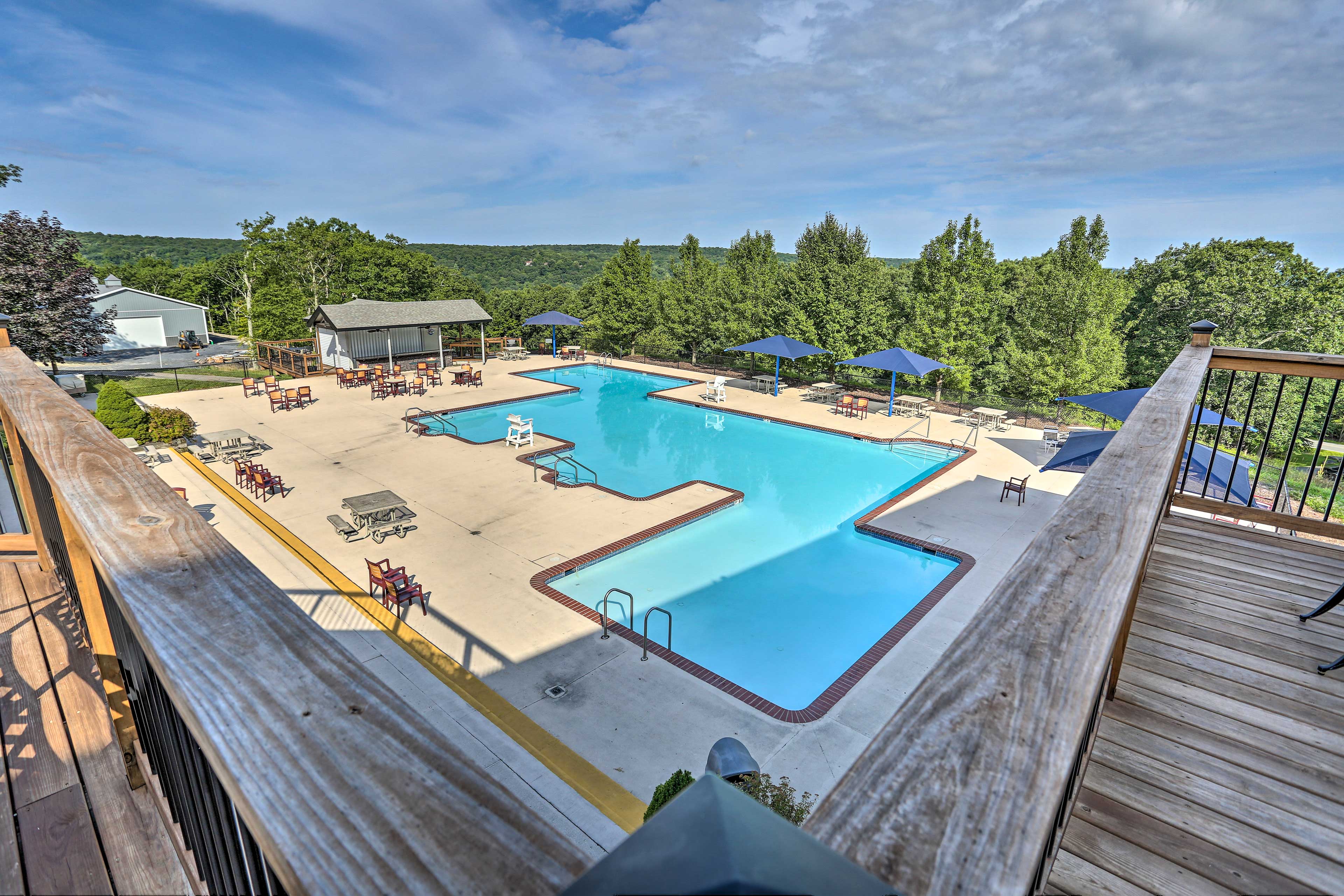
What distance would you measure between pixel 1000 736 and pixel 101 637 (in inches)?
108

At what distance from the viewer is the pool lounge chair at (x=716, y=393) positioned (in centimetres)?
2192

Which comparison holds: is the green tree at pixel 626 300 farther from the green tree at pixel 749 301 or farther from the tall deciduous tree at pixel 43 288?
the tall deciduous tree at pixel 43 288

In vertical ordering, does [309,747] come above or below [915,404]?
above

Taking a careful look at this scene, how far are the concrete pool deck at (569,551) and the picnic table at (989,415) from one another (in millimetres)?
572

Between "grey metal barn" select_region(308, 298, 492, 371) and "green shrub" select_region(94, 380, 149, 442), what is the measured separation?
941 centimetres

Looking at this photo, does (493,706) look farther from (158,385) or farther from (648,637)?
(158,385)

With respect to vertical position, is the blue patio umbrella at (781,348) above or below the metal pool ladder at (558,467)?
above

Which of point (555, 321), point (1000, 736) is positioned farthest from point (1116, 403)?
point (555, 321)

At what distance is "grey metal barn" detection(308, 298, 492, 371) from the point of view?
989 inches

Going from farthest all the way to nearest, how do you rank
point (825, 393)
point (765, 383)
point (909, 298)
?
point (765, 383), point (909, 298), point (825, 393)

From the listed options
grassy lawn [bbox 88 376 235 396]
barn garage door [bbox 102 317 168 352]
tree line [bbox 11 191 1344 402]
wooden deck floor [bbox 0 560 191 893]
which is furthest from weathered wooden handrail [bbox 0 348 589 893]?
barn garage door [bbox 102 317 168 352]

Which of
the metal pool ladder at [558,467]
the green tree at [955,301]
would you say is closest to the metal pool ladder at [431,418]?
the metal pool ladder at [558,467]

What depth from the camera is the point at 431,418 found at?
1919 cm

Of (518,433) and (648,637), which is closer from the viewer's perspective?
(648,637)
